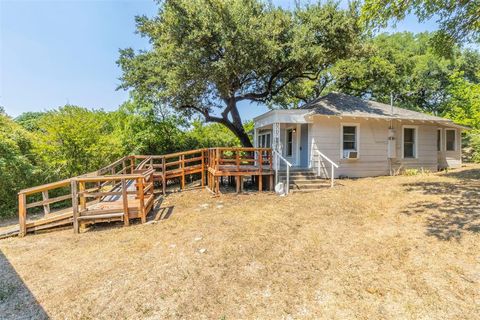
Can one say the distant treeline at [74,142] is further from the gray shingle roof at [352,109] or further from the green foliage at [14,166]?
the gray shingle roof at [352,109]

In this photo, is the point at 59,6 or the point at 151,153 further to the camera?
the point at 151,153

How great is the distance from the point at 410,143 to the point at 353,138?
3.19m

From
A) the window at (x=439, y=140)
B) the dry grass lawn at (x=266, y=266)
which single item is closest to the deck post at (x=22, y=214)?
the dry grass lawn at (x=266, y=266)

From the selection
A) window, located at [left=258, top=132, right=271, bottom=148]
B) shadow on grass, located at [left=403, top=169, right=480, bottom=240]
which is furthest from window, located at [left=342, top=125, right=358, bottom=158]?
window, located at [left=258, top=132, right=271, bottom=148]

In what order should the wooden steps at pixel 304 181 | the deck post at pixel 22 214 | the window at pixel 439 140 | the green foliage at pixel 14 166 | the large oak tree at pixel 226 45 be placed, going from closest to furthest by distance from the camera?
the deck post at pixel 22 214
the green foliage at pixel 14 166
the wooden steps at pixel 304 181
the large oak tree at pixel 226 45
the window at pixel 439 140

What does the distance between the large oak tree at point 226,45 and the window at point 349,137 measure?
3.38 metres

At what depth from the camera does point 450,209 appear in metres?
6.04

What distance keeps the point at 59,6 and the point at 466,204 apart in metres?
13.0

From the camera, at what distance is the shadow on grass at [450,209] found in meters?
5.00

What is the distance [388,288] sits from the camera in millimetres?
3609

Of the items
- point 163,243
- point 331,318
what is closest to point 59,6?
point 163,243

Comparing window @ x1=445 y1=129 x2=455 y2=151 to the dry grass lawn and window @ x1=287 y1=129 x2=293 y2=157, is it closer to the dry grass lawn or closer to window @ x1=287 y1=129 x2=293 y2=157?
window @ x1=287 y1=129 x2=293 y2=157

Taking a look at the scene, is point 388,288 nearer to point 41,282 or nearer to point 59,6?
point 41,282

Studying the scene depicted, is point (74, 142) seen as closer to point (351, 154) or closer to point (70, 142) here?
point (70, 142)
